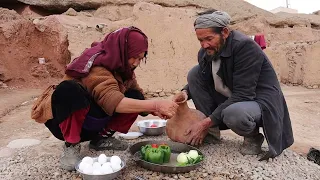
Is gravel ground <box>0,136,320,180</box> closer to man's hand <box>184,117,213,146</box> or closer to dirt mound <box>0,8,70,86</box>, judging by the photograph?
man's hand <box>184,117,213,146</box>

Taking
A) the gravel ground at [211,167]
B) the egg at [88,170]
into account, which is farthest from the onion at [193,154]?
the egg at [88,170]

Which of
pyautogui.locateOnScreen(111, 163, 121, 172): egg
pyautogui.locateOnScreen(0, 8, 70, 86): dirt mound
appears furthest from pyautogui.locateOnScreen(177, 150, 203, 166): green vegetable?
pyautogui.locateOnScreen(0, 8, 70, 86): dirt mound

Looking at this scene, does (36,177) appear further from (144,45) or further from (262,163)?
(262,163)

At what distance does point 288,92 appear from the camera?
7707mm

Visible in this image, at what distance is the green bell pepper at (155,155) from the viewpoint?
8.77ft

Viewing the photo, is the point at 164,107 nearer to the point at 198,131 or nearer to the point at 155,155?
the point at 155,155

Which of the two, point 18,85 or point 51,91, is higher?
point 51,91

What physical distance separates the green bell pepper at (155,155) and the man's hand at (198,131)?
1.42ft

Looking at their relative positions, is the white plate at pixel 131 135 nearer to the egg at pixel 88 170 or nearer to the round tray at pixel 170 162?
the round tray at pixel 170 162

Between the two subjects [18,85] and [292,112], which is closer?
[292,112]

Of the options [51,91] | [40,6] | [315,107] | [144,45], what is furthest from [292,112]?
[40,6]

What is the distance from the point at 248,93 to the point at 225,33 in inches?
20.4

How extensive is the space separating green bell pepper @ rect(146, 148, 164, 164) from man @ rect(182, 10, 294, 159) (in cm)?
45

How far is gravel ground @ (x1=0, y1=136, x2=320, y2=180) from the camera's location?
2639mm
